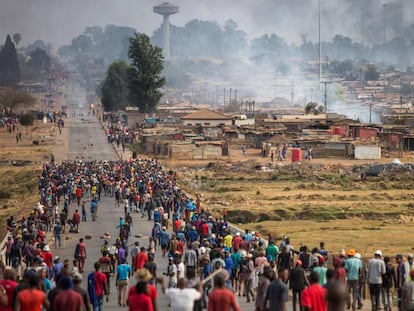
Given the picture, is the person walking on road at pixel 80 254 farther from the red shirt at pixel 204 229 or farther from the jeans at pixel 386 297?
the jeans at pixel 386 297

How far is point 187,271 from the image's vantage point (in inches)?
539

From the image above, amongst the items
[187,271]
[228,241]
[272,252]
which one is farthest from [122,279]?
[228,241]

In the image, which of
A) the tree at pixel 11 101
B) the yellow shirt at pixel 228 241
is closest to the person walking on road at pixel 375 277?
the yellow shirt at pixel 228 241

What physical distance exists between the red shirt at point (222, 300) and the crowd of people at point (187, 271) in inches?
0.4

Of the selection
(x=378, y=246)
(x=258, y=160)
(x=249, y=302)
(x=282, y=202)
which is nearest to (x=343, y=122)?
(x=258, y=160)

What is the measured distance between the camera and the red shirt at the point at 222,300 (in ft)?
38.7

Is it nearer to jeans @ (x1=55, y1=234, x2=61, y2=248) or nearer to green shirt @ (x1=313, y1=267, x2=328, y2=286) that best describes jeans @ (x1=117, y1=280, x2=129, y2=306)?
green shirt @ (x1=313, y1=267, x2=328, y2=286)

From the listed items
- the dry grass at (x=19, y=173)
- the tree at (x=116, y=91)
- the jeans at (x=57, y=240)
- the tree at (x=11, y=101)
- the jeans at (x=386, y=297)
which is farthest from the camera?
the tree at (x=116, y=91)

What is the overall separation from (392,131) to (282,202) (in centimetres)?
3304

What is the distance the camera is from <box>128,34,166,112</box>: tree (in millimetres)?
90062

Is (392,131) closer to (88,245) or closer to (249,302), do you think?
(88,245)

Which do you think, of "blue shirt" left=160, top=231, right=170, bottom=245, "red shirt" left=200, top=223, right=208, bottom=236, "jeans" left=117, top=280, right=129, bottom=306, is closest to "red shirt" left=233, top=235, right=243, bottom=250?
"red shirt" left=200, top=223, right=208, bottom=236

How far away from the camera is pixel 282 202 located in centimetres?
4234

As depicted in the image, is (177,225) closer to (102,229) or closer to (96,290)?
(102,229)
